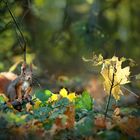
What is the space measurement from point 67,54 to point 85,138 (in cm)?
762

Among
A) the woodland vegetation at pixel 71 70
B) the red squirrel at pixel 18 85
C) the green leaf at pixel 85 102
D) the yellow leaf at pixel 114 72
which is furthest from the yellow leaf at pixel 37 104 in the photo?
the yellow leaf at pixel 114 72

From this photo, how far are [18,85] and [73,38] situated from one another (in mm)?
4190

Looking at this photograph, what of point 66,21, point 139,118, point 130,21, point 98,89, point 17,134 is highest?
point 130,21

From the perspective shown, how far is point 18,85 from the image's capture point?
573 cm

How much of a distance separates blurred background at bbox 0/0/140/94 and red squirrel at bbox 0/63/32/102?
208cm

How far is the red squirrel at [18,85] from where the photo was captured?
4727 mm

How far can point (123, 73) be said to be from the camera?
13.2ft

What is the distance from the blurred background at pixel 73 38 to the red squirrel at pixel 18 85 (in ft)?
6.84

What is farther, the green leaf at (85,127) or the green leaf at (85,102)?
the green leaf at (85,102)

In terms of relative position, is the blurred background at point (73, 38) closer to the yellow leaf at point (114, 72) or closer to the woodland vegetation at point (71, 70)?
the woodland vegetation at point (71, 70)

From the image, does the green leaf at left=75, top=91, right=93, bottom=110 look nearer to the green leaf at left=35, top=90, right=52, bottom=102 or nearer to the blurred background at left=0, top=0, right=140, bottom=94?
the green leaf at left=35, top=90, right=52, bottom=102

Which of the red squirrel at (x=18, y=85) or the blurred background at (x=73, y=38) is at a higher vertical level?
the blurred background at (x=73, y=38)

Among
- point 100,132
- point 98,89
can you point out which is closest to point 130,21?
point 98,89

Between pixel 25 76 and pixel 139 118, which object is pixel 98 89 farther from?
pixel 139 118
